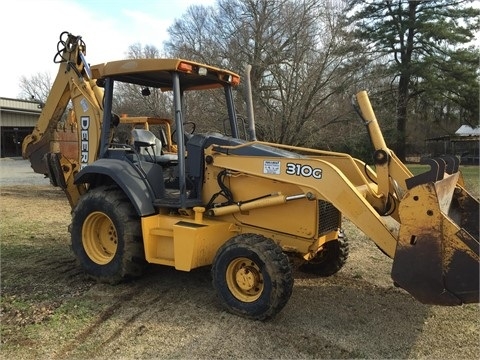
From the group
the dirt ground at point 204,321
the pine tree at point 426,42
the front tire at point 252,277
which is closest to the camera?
the dirt ground at point 204,321

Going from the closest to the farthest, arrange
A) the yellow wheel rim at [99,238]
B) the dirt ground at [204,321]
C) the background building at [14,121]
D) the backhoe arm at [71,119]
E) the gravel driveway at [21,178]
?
1. the dirt ground at [204,321]
2. the yellow wheel rim at [99,238]
3. the backhoe arm at [71,119]
4. the gravel driveway at [21,178]
5. the background building at [14,121]

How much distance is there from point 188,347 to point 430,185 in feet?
7.43

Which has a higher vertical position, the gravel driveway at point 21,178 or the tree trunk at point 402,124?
the tree trunk at point 402,124

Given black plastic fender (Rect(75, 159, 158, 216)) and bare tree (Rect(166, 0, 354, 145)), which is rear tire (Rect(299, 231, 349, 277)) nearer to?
black plastic fender (Rect(75, 159, 158, 216))

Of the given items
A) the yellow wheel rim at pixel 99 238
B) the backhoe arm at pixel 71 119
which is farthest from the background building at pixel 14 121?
the yellow wheel rim at pixel 99 238

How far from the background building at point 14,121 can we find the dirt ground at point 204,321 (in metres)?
33.9

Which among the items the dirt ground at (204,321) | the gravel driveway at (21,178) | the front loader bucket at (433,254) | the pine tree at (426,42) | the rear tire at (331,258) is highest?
the pine tree at (426,42)

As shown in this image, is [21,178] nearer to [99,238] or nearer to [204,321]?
[99,238]

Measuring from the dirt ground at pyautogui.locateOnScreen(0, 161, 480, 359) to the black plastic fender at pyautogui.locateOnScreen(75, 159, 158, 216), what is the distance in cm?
Answer: 95

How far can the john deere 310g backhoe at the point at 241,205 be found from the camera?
3.61 metres

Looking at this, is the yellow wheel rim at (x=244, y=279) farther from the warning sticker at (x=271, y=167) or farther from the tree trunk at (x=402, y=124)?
the tree trunk at (x=402, y=124)

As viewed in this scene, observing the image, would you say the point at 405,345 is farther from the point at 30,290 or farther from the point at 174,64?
the point at 30,290

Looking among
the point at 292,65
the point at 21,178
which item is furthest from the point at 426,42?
the point at 21,178

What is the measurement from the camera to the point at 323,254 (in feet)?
18.5
